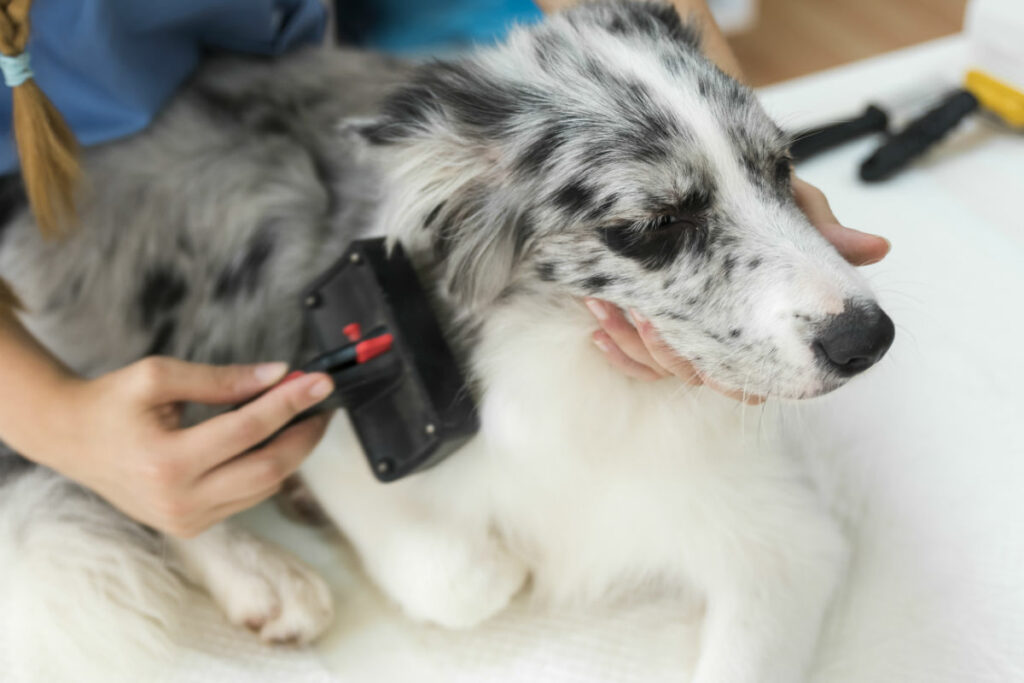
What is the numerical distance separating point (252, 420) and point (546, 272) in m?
0.38

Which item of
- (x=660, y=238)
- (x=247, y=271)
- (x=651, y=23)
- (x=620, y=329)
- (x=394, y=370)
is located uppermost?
(x=651, y=23)

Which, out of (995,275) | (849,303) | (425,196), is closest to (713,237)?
(849,303)

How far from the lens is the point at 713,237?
930 millimetres

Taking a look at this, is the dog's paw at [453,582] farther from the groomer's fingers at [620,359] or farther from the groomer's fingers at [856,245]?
the groomer's fingers at [856,245]

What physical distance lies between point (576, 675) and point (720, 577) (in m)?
0.22

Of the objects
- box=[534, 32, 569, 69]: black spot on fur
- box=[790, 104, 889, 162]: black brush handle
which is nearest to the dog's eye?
box=[534, 32, 569, 69]: black spot on fur

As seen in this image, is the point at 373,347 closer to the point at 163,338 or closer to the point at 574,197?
the point at 574,197

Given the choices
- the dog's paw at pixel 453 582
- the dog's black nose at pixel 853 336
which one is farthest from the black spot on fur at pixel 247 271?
the dog's black nose at pixel 853 336

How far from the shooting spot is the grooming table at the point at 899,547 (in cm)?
109

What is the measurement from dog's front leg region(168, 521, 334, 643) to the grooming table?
3 centimetres

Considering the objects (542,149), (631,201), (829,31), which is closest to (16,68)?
(542,149)

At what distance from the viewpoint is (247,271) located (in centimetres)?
129

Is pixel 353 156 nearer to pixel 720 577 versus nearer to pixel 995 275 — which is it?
pixel 720 577

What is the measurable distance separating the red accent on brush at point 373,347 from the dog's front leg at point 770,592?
0.49 metres
